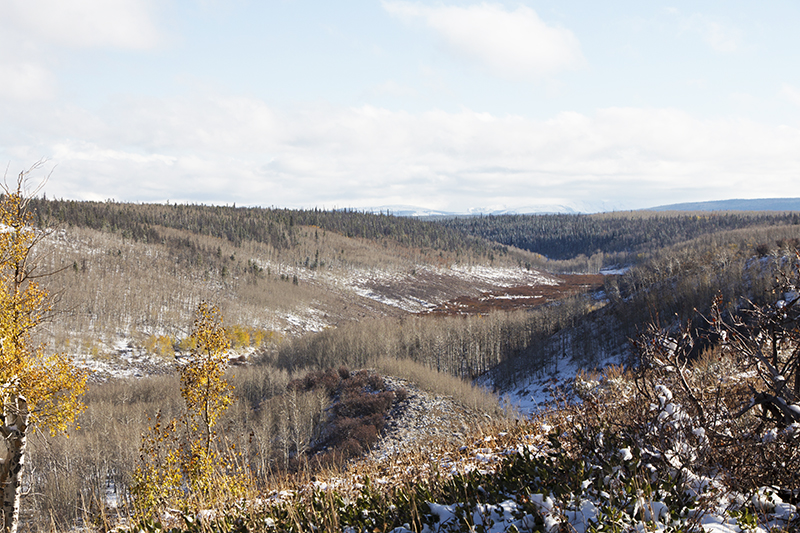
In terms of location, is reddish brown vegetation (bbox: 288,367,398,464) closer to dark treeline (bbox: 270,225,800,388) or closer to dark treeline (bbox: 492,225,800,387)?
dark treeline (bbox: 270,225,800,388)

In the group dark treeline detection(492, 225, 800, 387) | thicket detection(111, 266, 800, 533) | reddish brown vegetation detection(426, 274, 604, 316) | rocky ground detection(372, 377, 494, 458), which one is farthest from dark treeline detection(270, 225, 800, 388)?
thicket detection(111, 266, 800, 533)

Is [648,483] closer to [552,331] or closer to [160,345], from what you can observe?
[552,331]

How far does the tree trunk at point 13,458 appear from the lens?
14219 mm

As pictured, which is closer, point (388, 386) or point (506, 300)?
point (388, 386)

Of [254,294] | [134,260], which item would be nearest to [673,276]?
[254,294]

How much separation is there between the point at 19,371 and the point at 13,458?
3030mm

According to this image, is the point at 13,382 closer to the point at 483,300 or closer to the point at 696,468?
the point at 696,468

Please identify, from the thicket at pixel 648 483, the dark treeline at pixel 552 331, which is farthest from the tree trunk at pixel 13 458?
the dark treeline at pixel 552 331

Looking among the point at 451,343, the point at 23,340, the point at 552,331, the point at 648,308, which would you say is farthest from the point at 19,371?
the point at 552,331

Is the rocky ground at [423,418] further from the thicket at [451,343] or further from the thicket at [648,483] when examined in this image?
the thicket at [451,343]

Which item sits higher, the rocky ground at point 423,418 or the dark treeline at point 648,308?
the dark treeline at point 648,308

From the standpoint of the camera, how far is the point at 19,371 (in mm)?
14352

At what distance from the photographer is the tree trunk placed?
1422 cm

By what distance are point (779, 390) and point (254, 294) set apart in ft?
502
